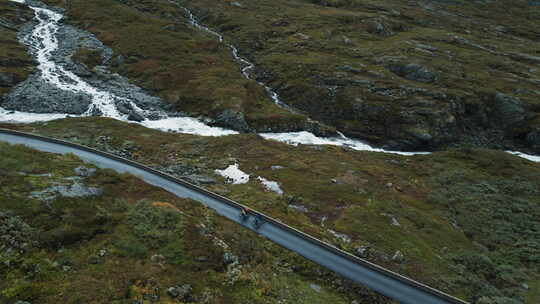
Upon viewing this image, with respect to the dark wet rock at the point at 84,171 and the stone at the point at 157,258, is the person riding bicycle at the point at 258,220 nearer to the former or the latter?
the stone at the point at 157,258

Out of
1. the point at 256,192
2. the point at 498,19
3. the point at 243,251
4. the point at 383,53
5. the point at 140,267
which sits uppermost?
the point at 498,19

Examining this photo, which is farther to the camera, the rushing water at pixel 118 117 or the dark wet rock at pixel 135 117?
the dark wet rock at pixel 135 117

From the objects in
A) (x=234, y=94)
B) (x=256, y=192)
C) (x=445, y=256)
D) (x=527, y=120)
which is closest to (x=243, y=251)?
(x=256, y=192)

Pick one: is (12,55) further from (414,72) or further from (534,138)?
(534,138)

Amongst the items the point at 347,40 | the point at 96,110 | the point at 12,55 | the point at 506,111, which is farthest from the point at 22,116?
the point at 506,111

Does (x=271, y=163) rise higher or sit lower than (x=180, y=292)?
lower

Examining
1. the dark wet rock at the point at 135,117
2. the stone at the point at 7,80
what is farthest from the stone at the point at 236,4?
the stone at the point at 7,80

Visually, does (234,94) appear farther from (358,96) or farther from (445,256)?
(445,256)
